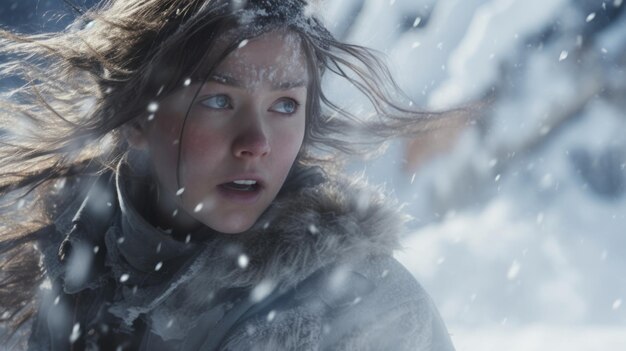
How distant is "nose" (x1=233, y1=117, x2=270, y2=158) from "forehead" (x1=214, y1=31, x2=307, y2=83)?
0.14m

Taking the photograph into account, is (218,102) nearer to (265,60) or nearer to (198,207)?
(265,60)

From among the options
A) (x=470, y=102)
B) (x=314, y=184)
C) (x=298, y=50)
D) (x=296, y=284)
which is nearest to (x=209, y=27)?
(x=298, y=50)

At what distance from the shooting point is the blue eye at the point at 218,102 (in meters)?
2.13

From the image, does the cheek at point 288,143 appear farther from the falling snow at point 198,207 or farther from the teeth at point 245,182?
the falling snow at point 198,207

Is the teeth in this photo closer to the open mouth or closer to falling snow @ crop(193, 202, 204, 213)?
the open mouth

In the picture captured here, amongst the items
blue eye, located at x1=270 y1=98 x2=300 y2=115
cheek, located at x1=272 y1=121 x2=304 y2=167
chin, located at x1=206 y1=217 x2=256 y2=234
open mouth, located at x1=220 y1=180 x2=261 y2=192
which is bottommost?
chin, located at x1=206 y1=217 x2=256 y2=234

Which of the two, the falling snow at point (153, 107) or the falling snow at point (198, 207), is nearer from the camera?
the falling snow at point (198, 207)

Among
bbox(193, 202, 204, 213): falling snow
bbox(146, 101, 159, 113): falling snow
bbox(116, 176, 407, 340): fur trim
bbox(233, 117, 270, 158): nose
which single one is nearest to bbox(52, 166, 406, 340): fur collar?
bbox(116, 176, 407, 340): fur trim

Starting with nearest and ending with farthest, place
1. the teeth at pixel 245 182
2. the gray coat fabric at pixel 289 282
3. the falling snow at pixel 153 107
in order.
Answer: the gray coat fabric at pixel 289 282 → the teeth at pixel 245 182 → the falling snow at pixel 153 107

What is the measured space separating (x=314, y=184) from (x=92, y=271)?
85 cm

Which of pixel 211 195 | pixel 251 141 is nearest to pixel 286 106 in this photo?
pixel 251 141

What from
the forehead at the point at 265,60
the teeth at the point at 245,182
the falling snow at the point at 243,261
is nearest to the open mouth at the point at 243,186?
the teeth at the point at 245,182

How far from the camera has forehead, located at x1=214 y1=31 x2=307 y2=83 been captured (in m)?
2.11

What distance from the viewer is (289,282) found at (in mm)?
2068
